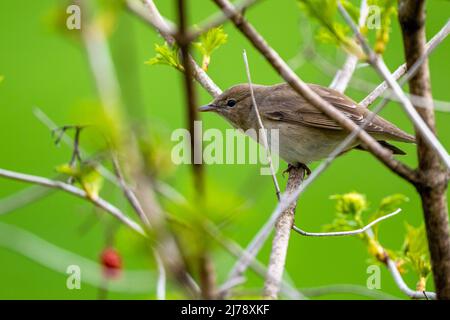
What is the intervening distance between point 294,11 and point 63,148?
294cm

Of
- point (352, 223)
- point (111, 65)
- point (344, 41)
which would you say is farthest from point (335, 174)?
point (111, 65)

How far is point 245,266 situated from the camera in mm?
1183

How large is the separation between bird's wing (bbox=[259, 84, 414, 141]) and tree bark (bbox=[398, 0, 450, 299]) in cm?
239

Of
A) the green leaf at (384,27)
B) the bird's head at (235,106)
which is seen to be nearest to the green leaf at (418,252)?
the green leaf at (384,27)

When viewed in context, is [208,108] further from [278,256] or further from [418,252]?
[278,256]

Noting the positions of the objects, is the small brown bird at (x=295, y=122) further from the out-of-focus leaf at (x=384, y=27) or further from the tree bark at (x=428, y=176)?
the tree bark at (x=428, y=176)

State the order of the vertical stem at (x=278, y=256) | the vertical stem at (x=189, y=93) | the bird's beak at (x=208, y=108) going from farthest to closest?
the bird's beak at (x=208, y=108) < the vertical stem at (x=278, y=256) < the vertical stem at (x=189, y=93)

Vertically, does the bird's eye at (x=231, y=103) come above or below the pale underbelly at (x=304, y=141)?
above

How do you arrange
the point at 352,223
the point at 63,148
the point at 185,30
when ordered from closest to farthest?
the point at 185,30
the point at 352,223
the point at 63,148

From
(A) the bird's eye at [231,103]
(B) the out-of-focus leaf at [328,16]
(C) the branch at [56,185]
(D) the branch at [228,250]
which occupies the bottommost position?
(D) the branch at [228,250]

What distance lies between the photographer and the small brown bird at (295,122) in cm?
393

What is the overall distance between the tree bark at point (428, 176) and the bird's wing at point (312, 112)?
2388mm

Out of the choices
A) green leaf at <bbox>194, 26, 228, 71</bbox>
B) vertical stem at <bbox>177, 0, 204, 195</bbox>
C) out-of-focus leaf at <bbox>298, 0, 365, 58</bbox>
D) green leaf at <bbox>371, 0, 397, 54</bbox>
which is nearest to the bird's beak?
green leaf at <bbox>194, 26, 228, 71</bbox>
